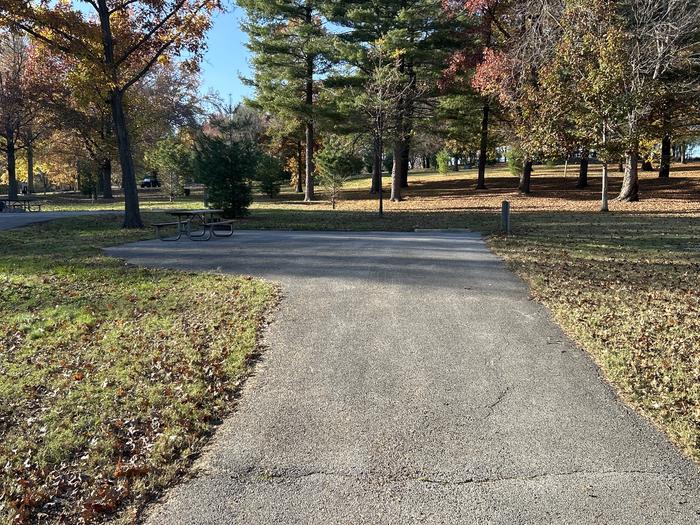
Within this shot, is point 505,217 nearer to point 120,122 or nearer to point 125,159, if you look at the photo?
point 125,159

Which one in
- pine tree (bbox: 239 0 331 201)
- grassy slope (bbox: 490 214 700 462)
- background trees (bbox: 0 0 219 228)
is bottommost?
grassy slope (bbox: 490 214 700 462)

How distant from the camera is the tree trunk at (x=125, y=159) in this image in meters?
14.2

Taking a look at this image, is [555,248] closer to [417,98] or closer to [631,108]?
[631,108]

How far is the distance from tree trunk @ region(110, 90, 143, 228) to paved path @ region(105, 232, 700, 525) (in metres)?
10.3

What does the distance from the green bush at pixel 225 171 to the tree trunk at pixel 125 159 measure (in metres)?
3.10

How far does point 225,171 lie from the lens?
17.5 meters

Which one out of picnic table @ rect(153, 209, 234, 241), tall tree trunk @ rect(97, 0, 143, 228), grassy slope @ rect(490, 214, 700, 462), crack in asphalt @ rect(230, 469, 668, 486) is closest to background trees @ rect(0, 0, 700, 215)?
tall tree trunk @ rect(97, 0, 143, 228)

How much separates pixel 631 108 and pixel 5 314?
17.7 m

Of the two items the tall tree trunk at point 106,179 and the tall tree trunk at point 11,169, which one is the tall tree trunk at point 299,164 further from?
the tall tree trunk at point 11,169

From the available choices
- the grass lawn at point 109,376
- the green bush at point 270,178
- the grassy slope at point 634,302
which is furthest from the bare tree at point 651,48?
the green bush at point 270,178

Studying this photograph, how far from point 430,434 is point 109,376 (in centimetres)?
276

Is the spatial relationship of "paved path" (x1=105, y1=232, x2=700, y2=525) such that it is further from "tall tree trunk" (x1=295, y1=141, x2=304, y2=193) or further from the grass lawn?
"tall tree trunk" (x1=295, y1=141, x2=304, y2=193)

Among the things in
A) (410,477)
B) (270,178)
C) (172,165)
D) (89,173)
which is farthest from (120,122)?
(89,173)

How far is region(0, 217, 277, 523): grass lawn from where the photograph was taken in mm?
2934
